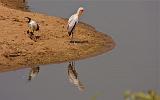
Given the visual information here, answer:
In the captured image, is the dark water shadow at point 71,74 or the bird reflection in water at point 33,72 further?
the bird reflection in water at point 33,72

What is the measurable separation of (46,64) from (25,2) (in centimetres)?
619

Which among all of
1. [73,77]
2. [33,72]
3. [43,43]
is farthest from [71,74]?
[43,43]

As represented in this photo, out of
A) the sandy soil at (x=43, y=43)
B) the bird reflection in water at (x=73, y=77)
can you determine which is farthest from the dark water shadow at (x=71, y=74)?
the sandy soil at (x=43, y=43)

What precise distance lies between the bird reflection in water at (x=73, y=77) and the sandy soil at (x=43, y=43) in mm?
313

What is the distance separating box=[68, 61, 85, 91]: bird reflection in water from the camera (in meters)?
7.01

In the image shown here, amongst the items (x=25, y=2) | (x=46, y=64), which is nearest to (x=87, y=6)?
(x=25, y=2)

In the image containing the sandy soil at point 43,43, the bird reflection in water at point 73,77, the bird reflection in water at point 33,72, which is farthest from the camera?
the sandy soil at point 43,43

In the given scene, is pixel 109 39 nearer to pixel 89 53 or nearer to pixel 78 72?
pixel 89 53

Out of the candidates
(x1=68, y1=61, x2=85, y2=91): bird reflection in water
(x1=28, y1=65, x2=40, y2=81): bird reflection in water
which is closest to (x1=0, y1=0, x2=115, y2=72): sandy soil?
(x1=28, y1=65, x2=40, y2=81): bird reflection in water

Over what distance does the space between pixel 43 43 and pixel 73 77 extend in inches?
70.6

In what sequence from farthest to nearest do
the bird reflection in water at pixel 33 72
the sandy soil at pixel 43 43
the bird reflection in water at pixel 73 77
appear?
1. the sandy soil at pixel 43 43
2. the bird reflection in water at pixel 33 72
3. the bird reflection in water at pixel 73 77

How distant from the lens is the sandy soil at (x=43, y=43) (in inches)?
316

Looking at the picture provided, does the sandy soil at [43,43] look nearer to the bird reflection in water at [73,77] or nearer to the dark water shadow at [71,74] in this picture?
the dark water shadow at [71,74]

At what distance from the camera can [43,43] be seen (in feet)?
29.7
